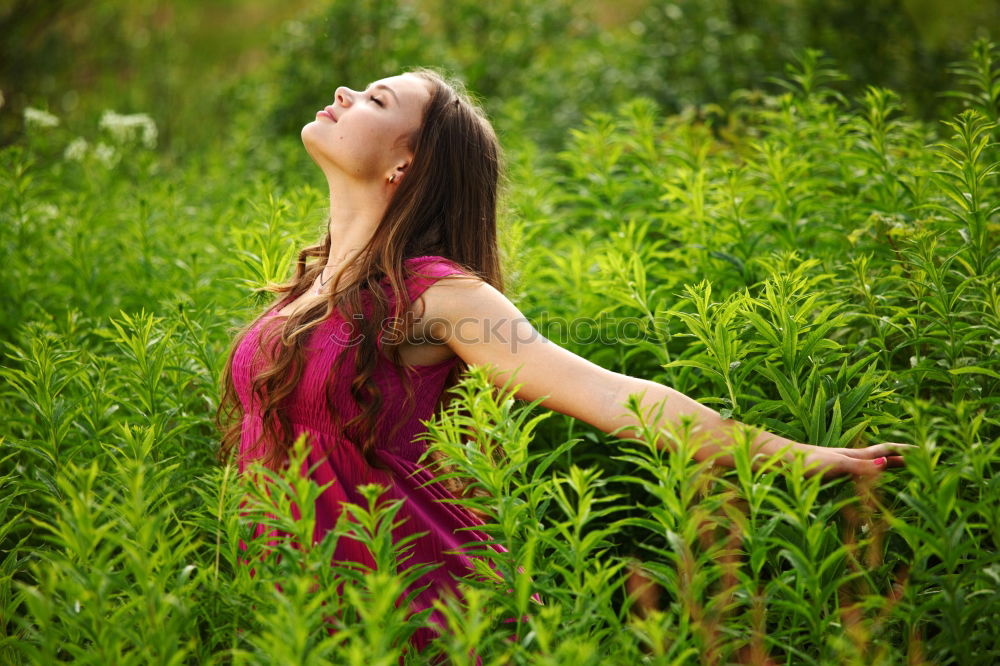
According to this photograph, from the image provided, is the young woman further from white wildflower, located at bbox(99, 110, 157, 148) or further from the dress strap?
white wildflower, located at bbox(99, 110, 157, 148)

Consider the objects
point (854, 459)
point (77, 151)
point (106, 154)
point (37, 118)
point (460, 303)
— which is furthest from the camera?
point (77, 151)

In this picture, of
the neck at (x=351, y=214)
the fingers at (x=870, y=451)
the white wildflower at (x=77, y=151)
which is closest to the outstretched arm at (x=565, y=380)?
the fingers at (x=870, y=451)

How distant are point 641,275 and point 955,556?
51.6 inches

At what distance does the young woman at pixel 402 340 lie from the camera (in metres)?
2.07

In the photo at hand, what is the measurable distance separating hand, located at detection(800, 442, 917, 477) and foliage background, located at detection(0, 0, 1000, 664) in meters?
0.05

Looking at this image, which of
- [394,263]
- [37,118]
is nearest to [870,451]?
[394,263]

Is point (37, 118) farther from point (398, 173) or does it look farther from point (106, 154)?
point (398, 173)

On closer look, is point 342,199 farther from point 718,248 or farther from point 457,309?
point 718,248

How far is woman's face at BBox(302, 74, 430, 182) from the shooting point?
2.51 m

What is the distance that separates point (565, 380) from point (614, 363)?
1.00 meters

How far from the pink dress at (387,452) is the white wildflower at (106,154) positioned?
326cm

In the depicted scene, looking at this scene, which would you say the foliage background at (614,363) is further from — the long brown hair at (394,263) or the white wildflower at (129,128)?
the long brown hair at (394,263)

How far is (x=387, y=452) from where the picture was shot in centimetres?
227

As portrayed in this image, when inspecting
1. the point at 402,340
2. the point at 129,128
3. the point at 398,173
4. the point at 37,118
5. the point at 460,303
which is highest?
the point at 398,173
